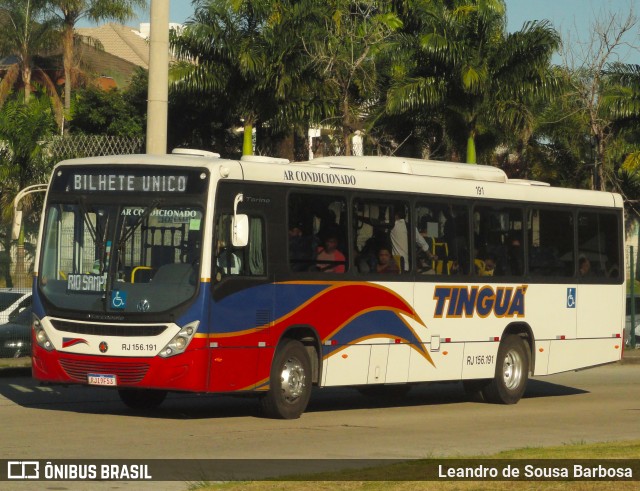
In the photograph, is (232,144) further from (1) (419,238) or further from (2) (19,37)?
(1) (419,238)

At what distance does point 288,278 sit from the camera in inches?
606

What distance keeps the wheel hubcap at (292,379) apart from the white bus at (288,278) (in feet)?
0.06

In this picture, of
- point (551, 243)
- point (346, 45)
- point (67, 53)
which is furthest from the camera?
point (67, 53)

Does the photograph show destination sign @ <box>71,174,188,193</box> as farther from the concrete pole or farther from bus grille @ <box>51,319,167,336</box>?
the concrete pole

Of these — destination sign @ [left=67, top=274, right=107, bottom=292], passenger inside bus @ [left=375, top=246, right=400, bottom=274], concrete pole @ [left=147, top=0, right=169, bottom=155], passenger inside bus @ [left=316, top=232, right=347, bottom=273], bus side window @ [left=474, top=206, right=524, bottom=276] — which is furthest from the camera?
concrete pole @ [left=147, top=0, right=169, bottom=155]

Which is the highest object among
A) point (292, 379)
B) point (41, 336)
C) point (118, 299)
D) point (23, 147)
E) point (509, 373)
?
point (23, 147)

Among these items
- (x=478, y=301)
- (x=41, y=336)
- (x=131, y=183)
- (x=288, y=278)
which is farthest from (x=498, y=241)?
(x=41, y=336)

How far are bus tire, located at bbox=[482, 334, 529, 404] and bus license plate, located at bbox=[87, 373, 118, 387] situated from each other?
638 centimetres

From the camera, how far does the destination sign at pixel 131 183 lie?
14.7 meters

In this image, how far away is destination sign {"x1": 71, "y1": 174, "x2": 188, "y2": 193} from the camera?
1472 cm

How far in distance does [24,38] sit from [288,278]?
57243mm

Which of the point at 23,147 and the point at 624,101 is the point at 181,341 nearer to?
the point at 624,101

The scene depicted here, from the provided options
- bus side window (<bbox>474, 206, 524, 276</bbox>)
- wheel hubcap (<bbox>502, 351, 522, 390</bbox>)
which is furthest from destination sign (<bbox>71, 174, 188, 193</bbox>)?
wheel hubcap (<bbox>502, 351, 522, 390</bbox>)

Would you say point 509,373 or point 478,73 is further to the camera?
point 478,73
